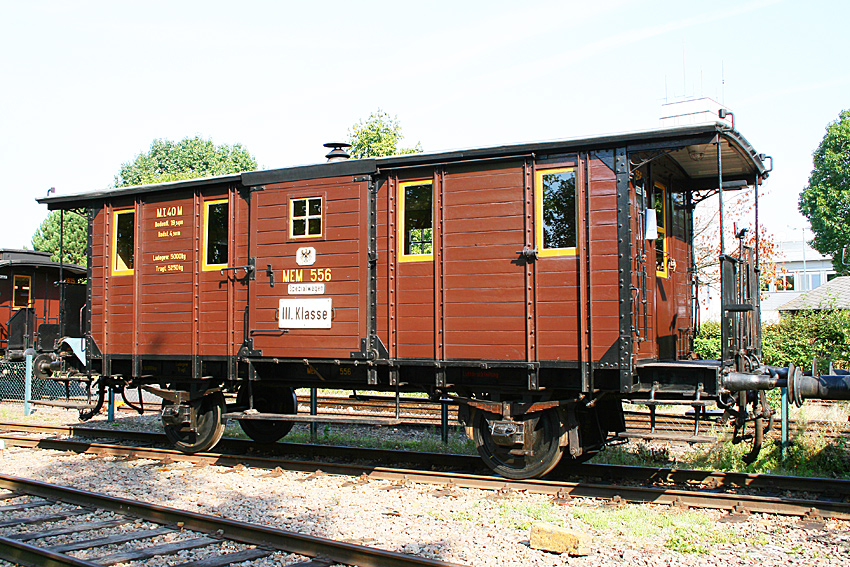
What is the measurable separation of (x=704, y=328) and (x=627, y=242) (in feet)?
61.0

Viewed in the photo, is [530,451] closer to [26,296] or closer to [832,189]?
[26,296]

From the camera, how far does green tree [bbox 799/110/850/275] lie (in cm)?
3872

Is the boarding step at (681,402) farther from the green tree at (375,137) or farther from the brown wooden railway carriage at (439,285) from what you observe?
the green tree at (375,137)

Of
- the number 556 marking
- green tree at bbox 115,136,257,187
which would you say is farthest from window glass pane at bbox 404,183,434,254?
green tree at bbox 115,136,257,187

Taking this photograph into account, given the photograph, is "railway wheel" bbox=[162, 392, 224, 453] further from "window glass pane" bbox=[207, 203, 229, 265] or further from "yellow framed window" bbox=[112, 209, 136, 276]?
"yellow framed window" bbox=[112, 209, 136, 276]

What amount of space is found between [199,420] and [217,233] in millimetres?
2703

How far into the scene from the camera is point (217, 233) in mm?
9555

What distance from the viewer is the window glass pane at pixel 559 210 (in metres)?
7.48

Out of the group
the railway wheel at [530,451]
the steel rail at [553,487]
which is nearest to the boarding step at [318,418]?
the steel rail at [553,487]

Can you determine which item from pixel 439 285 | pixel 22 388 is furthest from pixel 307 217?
pixel 22 388

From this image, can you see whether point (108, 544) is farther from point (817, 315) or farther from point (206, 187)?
point (817, 315)

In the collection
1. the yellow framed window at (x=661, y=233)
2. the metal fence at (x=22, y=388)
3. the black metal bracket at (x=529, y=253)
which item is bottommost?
the metal fence at (x=22, y=388)

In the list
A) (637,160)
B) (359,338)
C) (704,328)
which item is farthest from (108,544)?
(704,328)

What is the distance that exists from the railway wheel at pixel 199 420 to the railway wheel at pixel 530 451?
3.93m
